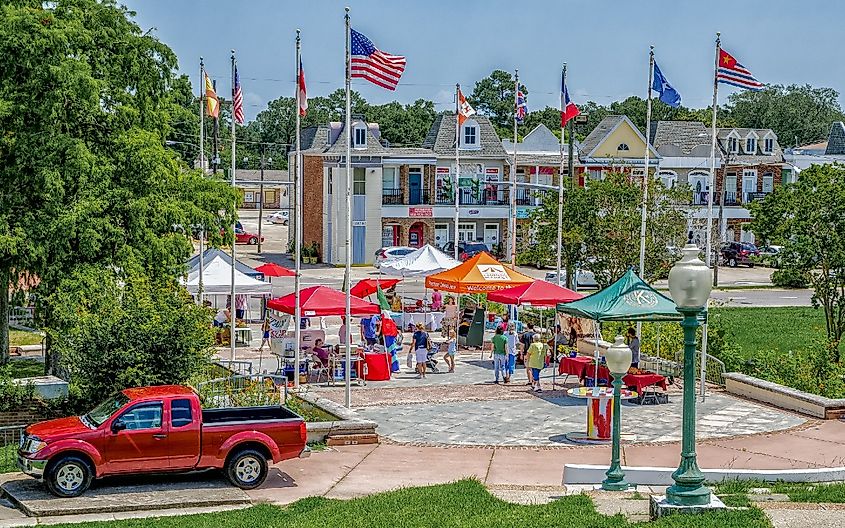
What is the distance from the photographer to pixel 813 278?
102 ft

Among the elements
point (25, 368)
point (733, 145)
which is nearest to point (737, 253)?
point (733, 145)

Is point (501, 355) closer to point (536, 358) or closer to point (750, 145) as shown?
point (536, 358)

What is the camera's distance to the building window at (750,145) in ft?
265

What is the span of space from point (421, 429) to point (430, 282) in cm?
1172

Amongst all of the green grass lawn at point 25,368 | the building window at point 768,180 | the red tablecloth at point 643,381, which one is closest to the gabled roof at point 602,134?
the building window at point 768,180

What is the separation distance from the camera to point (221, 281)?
113 feet

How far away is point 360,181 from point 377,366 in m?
40.5

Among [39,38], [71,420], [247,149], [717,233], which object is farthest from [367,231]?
[247,149]

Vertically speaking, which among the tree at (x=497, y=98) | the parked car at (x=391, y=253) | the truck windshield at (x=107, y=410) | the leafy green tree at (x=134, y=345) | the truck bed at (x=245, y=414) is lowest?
the truck bed at (x=245, y=414)

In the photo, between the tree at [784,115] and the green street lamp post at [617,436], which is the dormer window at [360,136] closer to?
the green street lamp post at [617,436]

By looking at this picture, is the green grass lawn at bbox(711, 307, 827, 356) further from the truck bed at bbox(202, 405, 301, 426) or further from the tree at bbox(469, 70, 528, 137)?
the tree at bbox(469, 70, 528, 137)

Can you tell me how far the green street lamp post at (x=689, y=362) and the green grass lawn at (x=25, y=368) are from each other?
19.1 metres

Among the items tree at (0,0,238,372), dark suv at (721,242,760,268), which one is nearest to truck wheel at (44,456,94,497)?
tree at (0,0,238,372)

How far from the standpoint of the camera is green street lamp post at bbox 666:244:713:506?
1276 cm
